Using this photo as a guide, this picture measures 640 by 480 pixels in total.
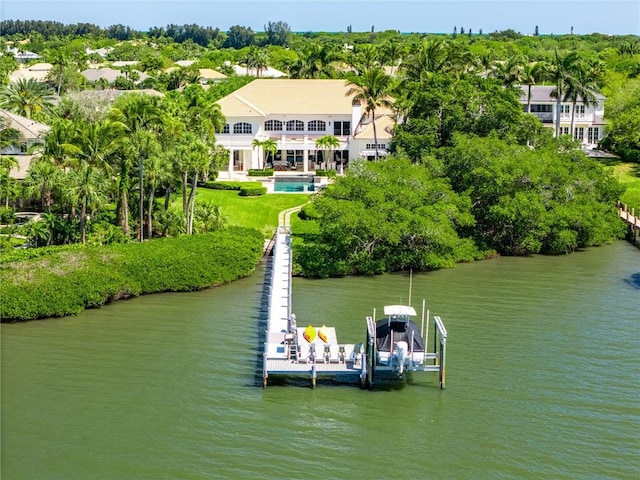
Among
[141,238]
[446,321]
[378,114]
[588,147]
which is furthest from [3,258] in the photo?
[588,147]

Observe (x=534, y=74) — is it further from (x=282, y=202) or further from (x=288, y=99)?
(x=282, y=202)

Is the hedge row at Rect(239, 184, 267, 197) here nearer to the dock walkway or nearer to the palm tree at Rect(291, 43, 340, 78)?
the dock walkway

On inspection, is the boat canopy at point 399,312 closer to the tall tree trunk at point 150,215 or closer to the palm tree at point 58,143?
the tall tree trunk at point 150,215

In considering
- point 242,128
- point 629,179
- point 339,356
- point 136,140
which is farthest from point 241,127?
point 339,356

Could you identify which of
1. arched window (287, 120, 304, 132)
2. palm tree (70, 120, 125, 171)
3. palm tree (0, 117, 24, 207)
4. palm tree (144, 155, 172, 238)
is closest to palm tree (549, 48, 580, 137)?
arched window (287, 120, 304, 132)

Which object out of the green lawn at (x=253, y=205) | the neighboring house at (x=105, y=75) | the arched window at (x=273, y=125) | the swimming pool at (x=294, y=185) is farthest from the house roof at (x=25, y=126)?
the neighboring house at (x=105, y=75)

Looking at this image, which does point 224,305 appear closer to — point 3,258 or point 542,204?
point 3,258
